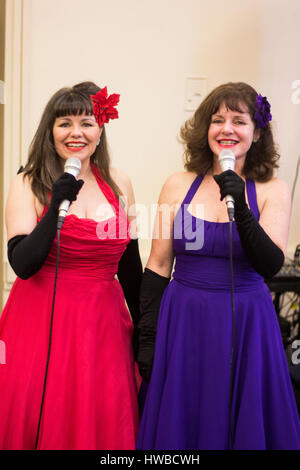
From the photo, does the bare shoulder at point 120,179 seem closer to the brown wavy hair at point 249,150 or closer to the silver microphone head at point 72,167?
the brown wavy hair at point 249,150

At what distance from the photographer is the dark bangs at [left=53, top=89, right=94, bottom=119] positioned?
51.9 inches

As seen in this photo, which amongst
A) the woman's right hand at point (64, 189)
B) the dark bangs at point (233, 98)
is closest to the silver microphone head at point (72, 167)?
the woman's right hand at point (64, 189)

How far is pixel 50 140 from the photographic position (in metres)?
1.35

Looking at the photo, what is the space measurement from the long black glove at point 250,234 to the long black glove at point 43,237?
0.36m

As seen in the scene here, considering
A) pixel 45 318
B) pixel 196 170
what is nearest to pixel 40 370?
pixel 45 318

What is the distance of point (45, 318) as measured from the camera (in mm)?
1253

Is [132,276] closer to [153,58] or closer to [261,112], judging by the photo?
[261,112]

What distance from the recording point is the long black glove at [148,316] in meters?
1.37

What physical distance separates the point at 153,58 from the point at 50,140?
1051 mm

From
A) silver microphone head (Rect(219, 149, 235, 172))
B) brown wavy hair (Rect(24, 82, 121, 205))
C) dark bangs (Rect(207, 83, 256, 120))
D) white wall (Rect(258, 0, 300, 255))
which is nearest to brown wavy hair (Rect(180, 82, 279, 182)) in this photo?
A: dark bangs (Rect(207, 83, 256, 120))

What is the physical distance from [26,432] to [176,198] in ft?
2.52

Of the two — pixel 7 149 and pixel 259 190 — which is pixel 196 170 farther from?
pixel 7 149

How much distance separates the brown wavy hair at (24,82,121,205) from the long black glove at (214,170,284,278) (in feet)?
1.58

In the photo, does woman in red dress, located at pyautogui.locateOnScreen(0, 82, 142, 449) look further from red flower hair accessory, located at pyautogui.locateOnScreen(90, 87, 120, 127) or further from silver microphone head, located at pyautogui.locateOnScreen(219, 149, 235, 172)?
silver microphone head, located at pyautogui.locateOnScreen(219, 149, 235, 172)
